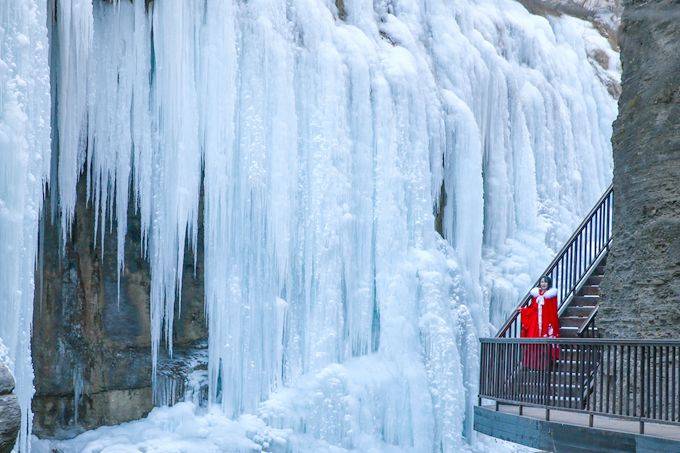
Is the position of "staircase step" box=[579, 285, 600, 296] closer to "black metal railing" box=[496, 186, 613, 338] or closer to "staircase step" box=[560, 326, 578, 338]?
"black metal railing" box=[496, 186, 613, 338]

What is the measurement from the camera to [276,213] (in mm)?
12906

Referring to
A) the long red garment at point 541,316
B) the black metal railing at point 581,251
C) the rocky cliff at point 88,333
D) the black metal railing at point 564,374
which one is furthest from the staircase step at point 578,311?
the rocky cliff at point 88,333

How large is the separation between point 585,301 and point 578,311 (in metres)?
0.17

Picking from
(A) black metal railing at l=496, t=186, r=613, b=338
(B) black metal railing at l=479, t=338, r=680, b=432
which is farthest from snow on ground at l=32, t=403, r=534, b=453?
(B) black metal railing at l=479, t=338, r=680, b=432

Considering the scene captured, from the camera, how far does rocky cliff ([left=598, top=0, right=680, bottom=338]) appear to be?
8562mm

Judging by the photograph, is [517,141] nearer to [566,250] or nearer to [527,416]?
[566,250]

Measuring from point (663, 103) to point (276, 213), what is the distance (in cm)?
576

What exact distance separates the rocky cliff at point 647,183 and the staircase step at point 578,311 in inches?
69.2

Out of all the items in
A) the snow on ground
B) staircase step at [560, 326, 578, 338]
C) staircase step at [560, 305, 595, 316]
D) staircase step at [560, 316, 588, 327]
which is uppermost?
staircase step at [560, 305, 595, 316]

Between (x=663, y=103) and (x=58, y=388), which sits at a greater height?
(x=663, y=103)

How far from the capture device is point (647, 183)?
348 inches

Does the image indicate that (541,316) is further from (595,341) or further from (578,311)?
(595,341)

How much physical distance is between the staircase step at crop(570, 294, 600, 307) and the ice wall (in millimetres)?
6386

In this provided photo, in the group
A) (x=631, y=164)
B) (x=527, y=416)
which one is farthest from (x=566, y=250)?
(x=527, y=416)
